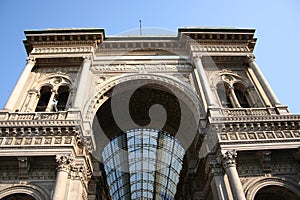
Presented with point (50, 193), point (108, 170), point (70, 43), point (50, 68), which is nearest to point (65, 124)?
point (50, 193)

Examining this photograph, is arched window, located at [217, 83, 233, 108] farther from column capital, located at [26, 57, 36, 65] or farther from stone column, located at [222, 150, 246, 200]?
column capital, located at [26, 57, 36, 65]

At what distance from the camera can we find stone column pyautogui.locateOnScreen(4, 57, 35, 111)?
14.1 metres

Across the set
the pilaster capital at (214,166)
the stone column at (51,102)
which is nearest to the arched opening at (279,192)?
the pilaster capital at (214,166)

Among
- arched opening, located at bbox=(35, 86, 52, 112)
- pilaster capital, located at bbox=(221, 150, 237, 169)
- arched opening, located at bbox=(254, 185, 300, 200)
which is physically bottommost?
arched opening, located at bbox=(254, 185, 300, 200)

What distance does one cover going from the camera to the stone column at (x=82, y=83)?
1424cm

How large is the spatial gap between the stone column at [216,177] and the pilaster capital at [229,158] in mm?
548

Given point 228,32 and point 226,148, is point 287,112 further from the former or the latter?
point 228,32

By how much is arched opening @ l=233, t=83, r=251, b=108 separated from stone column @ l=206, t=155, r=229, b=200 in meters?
5.64

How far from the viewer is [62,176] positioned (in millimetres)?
10953

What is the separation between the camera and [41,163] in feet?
39.7

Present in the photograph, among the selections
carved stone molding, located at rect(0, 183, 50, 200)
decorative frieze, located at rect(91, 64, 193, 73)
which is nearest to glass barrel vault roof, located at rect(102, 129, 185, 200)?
decorative frieze, located at rect(91, 64, 193, 73)

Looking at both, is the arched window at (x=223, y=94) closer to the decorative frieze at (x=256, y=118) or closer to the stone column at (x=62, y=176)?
the decorative frieze at (x=256, y=118)

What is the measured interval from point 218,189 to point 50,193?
7.29 metres

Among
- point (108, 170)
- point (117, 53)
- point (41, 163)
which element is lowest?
point (41, 163)
